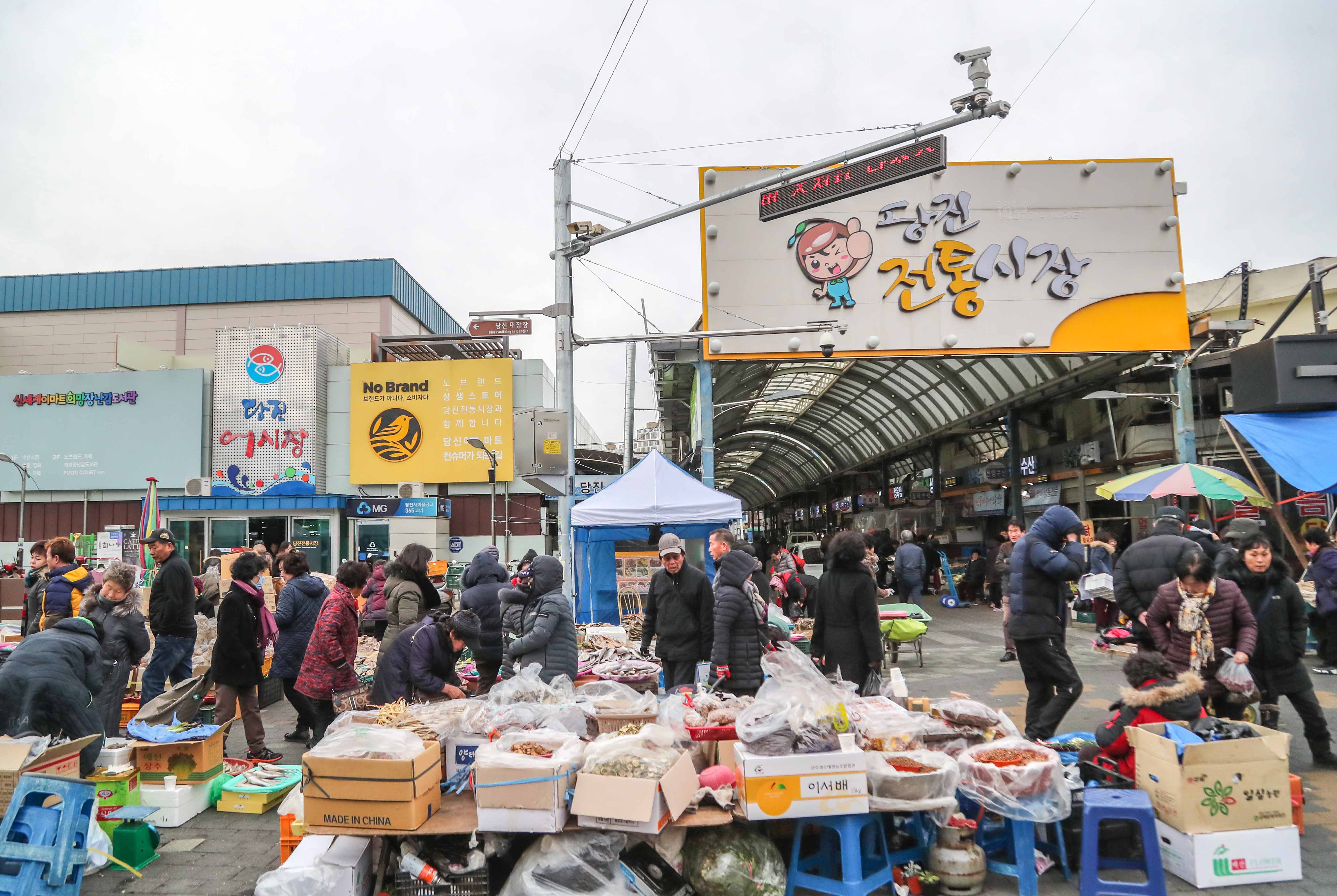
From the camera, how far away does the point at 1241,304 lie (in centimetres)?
1605

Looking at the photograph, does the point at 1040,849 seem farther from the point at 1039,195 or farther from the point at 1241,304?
the point at 1241,304

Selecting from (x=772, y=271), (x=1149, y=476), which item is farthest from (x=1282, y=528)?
(x=772, y=271)

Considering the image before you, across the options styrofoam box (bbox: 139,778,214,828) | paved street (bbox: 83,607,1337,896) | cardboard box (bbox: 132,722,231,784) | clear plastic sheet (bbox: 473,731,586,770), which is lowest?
paved street (bbox: 83,607,1337,896)

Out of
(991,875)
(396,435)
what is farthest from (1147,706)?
(396,435)

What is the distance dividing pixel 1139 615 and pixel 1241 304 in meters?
12.8

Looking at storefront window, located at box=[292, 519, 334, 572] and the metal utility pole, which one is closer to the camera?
the metal utility pole

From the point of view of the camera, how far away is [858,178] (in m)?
6.84

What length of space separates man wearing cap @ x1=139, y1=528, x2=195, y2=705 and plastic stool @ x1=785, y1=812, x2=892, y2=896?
5.60 meters

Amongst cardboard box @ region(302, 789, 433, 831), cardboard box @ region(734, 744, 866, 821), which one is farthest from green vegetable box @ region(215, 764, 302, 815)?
cardboard box @ region(734, 744, 866, 821)

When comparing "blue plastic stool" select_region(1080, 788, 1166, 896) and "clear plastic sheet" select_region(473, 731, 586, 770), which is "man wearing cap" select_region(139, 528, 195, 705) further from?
"blue plastic stool" select_region(1080, 788, 1166, 896)

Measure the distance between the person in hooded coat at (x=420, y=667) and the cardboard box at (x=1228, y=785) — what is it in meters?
4.44

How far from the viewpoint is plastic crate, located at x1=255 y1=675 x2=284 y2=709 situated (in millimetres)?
9422

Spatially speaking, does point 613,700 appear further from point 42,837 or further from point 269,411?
point 269,411

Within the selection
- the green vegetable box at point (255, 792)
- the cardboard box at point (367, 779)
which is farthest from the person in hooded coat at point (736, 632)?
the green vegetable box at point (255, 792)
